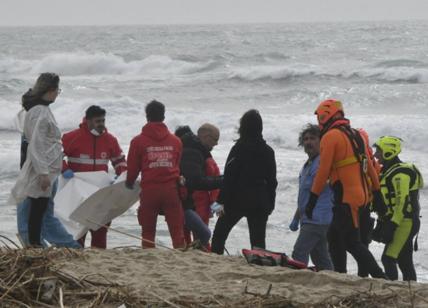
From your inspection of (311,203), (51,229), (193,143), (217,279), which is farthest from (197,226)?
(217,279)

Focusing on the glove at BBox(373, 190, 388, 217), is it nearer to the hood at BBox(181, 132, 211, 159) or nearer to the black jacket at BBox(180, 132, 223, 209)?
the black jacket at BBox(180, 132, 223, 209)

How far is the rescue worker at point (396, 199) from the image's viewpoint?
810 cm

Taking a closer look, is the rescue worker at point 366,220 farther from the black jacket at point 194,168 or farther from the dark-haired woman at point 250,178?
the black jacket at point 194,168

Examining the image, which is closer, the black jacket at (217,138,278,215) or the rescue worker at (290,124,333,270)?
the rescue worker at (290,124,333,270)

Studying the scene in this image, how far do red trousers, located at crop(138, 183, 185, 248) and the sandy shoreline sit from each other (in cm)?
133

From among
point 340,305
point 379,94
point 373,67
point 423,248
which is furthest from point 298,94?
point 340,305

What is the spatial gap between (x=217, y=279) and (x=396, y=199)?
2619mm

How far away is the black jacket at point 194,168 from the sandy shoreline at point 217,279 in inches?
61.4

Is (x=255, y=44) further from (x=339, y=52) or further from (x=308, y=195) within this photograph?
(x=308, y=195)

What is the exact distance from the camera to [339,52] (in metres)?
51.3

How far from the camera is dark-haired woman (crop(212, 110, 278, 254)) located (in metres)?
7.97

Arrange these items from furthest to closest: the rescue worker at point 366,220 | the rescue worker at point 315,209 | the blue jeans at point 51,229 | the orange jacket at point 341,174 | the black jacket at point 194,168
→ the black jacket at point 194,168 → the blue jeans at point 51,229 → the rescue worker at point 315,209 → the rescue worker at point 366,220 → the orange jacket at point 341,174

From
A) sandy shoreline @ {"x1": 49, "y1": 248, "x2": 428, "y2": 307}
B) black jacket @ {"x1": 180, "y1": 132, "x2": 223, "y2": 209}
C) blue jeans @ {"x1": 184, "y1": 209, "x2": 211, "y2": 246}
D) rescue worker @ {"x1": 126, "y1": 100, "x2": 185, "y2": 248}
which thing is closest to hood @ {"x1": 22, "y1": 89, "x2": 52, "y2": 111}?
rescue worker @ {"x1": 126, "y1": 100, "x2": 185, "y2": 248}

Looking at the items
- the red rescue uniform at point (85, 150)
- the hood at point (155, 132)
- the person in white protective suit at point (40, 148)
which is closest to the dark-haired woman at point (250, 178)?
the hood at point (155, 132)
